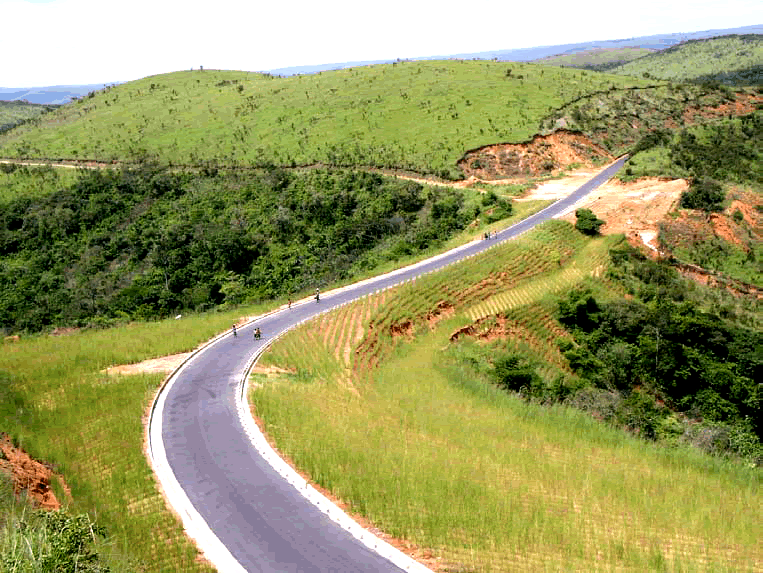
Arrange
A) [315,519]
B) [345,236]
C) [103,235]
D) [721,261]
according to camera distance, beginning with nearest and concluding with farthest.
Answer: [315,519], [721,261], [345,236], [103,235]

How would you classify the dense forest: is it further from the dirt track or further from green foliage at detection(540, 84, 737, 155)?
green foliage at detection(540, 84, 737, 155)

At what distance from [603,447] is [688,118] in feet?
211

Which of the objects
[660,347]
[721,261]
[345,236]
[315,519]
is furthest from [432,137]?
[315,519]

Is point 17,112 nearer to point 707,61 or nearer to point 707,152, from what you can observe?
point 707,152

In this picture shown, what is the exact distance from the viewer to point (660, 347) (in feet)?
83.8

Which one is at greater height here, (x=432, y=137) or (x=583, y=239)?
(x=432, y=137)

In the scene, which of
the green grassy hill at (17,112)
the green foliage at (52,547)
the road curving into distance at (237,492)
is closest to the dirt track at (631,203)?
the road curving into distance at (237,492)

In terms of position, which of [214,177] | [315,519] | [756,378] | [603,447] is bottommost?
[756,378]

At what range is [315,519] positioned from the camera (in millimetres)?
12102

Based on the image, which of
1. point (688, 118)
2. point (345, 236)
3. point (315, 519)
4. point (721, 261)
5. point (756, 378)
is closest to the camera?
point (315, 519)

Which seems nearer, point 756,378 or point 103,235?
point 756,378

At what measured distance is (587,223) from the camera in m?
37.4

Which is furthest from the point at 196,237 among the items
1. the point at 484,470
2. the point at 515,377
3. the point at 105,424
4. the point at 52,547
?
the point at 52,547

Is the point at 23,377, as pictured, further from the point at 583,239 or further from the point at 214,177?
the point at 214,177
